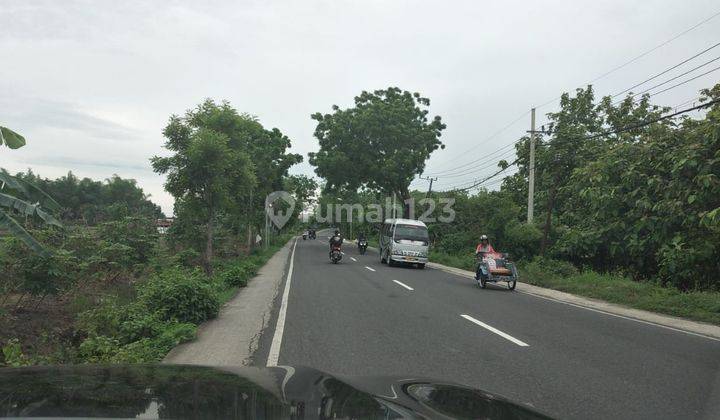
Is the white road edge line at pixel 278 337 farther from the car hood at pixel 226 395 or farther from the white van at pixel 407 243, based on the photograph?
the white van at pixel 407 243

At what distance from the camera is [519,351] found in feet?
23.5

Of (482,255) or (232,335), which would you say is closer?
(232,335)

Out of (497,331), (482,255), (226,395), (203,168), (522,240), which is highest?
(203,168)

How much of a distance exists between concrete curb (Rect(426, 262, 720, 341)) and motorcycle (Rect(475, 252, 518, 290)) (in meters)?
0.69

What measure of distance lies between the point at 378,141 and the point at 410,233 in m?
15.1

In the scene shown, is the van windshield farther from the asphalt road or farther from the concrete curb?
the asphalt road

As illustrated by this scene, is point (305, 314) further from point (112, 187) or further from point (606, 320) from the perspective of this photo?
point (112, 187)

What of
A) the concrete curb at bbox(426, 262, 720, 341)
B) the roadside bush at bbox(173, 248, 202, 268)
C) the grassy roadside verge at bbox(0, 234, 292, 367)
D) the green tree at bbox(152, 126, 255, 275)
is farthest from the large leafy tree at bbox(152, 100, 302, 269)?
the concrete curb at bbox(426, 262, 720, 341)

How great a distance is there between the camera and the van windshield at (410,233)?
2461cm

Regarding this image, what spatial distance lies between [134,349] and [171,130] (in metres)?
10.4

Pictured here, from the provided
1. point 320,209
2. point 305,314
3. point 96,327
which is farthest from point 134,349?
point 320,209

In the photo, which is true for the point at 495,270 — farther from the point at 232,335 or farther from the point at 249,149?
the point at 249,149

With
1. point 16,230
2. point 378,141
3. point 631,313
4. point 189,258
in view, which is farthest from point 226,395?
point 378,141

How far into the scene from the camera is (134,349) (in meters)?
6.73
